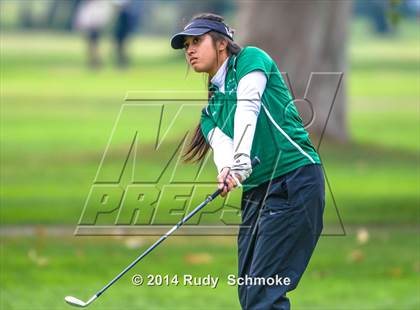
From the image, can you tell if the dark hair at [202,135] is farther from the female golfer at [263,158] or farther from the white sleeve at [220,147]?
the white sleeve at [220,147]

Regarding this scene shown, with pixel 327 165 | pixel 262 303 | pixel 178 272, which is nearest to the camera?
pixel 262 303

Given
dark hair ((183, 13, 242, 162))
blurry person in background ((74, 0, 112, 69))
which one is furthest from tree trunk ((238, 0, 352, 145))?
blurry person in background ((74, 0, 112, 69))

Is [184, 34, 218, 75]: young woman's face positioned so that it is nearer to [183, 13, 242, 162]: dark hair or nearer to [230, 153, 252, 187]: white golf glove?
[183, 13, 242, 162]: dark hair

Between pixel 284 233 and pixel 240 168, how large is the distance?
1.49 ft

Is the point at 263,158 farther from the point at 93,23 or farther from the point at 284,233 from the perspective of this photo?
the point at 93,23

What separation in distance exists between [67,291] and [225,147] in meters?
4.31

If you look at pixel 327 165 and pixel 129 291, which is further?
pixel 327 165

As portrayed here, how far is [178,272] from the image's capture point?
41.5ft

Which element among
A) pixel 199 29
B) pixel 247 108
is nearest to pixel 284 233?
pixel 247 108

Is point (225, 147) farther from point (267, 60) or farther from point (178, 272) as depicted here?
point (178, 272)

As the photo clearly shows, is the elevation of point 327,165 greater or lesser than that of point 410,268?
lesser

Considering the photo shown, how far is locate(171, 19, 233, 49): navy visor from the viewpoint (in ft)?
24.8

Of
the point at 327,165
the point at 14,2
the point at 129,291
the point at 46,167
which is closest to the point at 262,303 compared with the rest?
the point at 129,291

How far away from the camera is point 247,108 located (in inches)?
291
